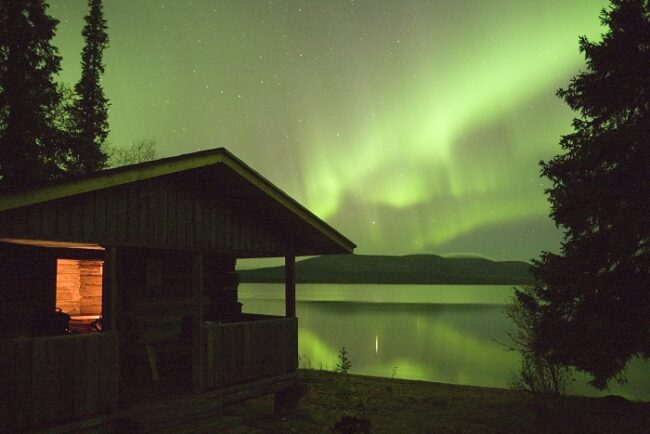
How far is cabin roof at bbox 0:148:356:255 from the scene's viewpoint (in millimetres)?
7389

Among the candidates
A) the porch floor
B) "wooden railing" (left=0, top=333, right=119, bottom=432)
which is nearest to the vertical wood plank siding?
"wooden railing" (left=0, top=333, right=119, bottom=432)

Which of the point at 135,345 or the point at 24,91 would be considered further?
the point at 24,91

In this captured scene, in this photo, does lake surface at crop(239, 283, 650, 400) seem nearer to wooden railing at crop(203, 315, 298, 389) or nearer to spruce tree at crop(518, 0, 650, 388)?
spruce tree at crop(518, 0, 650, 388)

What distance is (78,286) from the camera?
1380cm

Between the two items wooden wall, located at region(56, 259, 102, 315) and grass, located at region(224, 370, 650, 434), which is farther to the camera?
wooden wall, located at region(56, 259, 102, 315)

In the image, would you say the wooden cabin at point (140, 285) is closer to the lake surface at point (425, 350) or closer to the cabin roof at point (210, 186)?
the cabin roof at point (210, 186)

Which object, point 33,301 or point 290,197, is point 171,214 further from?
point 33,301

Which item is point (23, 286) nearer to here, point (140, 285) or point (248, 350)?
point (140, 285)

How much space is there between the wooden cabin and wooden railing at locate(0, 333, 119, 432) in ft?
0.05

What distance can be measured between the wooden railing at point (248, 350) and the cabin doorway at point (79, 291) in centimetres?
439

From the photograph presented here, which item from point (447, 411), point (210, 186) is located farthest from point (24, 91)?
point (447, 411)

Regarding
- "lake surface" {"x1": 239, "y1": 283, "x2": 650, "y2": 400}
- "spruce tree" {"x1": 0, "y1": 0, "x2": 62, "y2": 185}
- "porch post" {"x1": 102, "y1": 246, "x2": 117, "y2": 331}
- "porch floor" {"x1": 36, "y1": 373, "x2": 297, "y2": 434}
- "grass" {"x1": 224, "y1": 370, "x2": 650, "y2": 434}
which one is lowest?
"lake surface" {"x1": 239, "y1": 283, "x2": 650, "y2": 400}

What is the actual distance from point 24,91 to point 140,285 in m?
12.6

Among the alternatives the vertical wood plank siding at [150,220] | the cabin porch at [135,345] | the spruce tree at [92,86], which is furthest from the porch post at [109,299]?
the spruce tree at [92,86]
